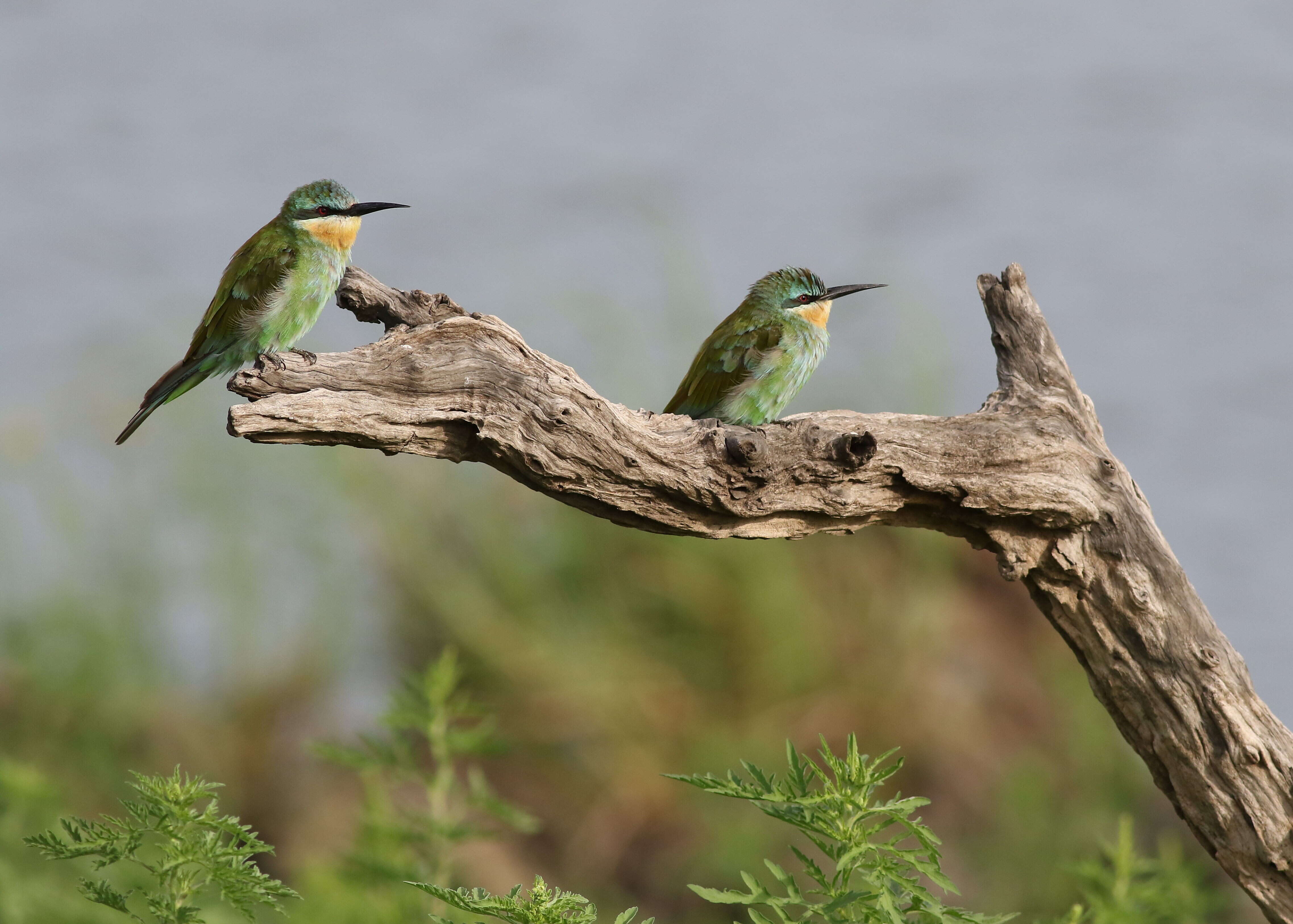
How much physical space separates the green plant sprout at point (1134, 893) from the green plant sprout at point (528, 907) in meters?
0.89

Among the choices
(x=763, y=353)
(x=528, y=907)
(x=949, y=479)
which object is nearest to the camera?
(x=528, y=907)

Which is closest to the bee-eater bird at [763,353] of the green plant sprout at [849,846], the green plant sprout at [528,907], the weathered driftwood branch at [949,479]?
the weathered driftwood branch at [949,479]

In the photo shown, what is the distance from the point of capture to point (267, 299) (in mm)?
1949

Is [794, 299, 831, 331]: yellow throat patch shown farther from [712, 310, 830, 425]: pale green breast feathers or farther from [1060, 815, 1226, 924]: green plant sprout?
[1060, 815, 1226, 924]: green plant sprout

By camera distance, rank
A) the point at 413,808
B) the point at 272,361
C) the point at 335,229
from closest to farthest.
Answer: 1. the point at 272,361
2. the point at 335,229
3. the point at 413,808

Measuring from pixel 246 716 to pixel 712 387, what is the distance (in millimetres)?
3290

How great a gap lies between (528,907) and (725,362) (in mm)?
1479

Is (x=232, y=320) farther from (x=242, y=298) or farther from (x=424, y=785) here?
(x=424, y=785)

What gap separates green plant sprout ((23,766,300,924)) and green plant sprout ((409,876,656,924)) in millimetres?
240

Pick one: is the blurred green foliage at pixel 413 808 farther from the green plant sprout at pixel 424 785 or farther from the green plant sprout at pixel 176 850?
the green plant sprout at pixel 176 850

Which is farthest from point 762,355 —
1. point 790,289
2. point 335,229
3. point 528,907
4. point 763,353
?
point 528,907

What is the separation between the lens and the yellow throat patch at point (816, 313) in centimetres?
262

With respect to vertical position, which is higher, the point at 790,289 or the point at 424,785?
the point at 790,289

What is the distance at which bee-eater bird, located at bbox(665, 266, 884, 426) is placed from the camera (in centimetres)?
250
